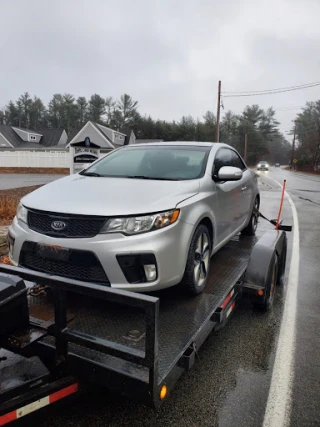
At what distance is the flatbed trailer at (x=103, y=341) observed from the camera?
1765 millimetres

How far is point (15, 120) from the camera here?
84125 mm

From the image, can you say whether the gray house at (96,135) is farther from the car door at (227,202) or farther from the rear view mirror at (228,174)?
the rear view mirror at (228,174)

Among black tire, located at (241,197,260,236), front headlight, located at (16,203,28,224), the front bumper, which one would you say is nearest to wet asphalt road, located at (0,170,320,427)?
the front bumper

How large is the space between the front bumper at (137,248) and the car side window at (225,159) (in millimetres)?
1388

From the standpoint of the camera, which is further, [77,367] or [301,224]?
[301,224]

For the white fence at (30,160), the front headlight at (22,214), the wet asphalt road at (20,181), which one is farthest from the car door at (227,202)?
the white fence at (30,160)

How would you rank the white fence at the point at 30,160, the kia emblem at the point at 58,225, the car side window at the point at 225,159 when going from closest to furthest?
1. the kia emblem at the point at 58,225
2. the car side window at the point at 225,159
3. the white fence at the point at 30,160

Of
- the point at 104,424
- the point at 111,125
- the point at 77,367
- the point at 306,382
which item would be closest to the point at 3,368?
the point at 77,367

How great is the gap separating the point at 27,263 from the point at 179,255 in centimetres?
129

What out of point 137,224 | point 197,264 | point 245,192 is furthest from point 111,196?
point 245,192

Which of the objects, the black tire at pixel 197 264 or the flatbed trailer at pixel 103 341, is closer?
the flatbed trailer at pixel 103 341

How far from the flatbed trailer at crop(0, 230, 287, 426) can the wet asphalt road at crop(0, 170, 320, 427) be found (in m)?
0.17

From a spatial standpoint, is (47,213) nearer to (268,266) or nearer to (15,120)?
(268,266)

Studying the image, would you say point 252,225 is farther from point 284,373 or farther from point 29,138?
point 29,138
